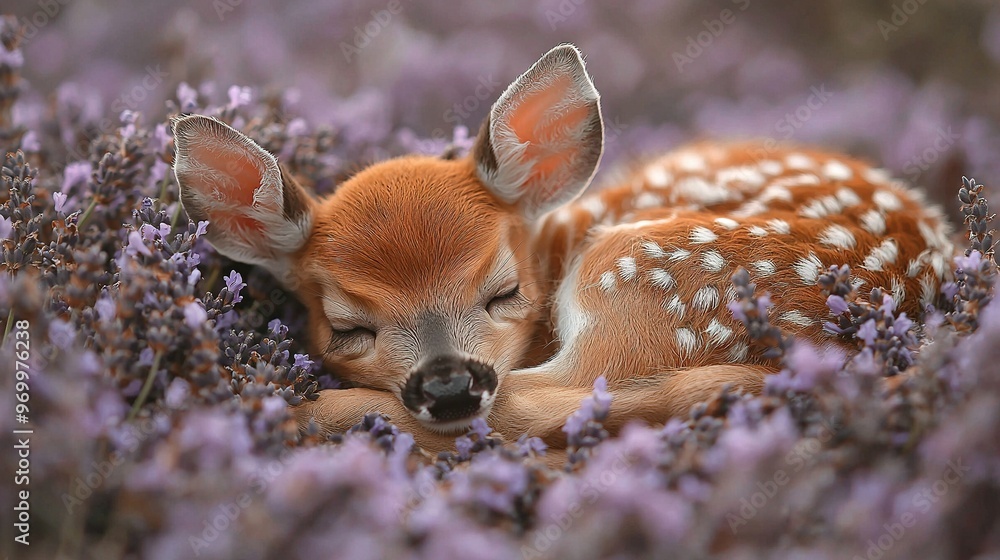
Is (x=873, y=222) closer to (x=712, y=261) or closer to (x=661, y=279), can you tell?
(x=712, y=261)

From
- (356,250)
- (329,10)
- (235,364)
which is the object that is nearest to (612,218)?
(356,250)

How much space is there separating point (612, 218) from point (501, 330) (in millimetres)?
972

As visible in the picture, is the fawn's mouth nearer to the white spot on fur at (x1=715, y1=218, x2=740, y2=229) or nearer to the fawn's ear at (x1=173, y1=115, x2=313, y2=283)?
the fawn's ear at (x1=173, y1=115, x2=313, y2=283)

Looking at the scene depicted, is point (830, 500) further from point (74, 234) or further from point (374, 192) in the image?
point (74, 234)

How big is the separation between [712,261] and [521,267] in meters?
0.78

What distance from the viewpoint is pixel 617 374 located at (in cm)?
304

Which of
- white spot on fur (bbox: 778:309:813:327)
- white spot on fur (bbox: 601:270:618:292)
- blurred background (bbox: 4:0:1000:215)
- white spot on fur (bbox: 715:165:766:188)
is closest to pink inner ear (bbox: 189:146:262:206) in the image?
blurred background (bbox: 4:0:1000:215)

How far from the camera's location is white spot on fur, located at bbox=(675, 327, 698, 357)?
10.0 ft

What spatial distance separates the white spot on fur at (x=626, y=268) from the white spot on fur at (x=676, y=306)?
17 cm

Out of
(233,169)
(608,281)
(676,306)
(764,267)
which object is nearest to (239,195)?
(233,169)

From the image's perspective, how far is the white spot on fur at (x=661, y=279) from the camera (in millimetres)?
3141

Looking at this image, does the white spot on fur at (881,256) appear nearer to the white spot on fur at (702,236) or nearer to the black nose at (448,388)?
the white spot on fur at (702,236)

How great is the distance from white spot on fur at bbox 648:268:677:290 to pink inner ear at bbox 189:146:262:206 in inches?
60.1

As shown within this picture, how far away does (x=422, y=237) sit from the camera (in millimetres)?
3115
